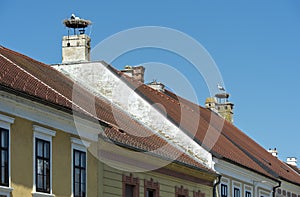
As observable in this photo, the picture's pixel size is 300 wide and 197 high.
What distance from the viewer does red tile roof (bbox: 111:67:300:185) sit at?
38938 mm

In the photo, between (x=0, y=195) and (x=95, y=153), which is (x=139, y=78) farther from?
(x=0, y=195)

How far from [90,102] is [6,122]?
33.1 feet

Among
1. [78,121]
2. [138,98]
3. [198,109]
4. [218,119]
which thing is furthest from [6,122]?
[218,119]

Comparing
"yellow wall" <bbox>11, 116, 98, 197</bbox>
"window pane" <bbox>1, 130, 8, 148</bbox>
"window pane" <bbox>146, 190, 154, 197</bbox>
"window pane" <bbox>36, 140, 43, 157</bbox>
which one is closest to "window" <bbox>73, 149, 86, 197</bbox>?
"yellow wall" <bbox>11, 116, 98, 197</bbox>

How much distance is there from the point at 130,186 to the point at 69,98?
13.2 feet

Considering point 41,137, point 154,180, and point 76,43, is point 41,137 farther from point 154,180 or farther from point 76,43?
point 76,43

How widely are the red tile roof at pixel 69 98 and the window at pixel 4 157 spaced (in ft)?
3.67

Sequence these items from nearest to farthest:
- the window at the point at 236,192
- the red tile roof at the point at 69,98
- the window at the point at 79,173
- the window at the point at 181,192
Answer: the red tile roof at the point at 69,98, the window at the point at 79,173, the window at the point at 181,192, the window at the point at 236,192

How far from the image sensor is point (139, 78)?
45.3 m

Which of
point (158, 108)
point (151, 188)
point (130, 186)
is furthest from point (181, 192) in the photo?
point (158, 108)

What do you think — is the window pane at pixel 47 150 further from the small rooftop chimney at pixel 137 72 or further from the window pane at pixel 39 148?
the small rooftop chimney at pixel 137 72

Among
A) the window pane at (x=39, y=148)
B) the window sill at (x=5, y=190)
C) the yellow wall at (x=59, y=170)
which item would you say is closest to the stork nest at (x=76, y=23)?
the yellow wall at (x=59, y=170)

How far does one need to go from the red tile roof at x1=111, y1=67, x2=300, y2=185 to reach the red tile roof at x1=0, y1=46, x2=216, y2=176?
10.2 ft

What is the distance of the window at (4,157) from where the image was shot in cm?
2098
